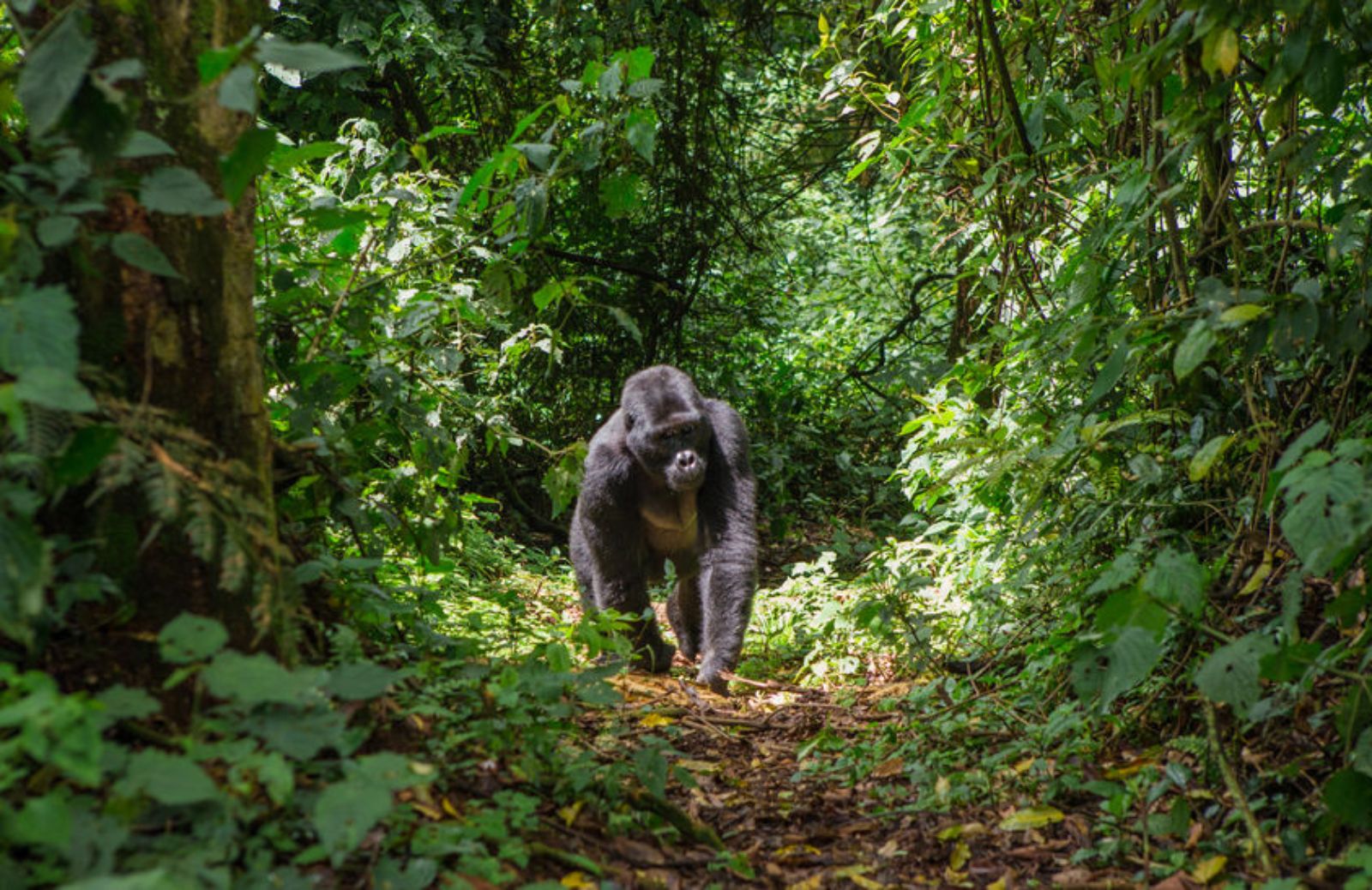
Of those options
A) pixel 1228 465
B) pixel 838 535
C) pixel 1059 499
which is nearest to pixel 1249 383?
pixel 1228 465

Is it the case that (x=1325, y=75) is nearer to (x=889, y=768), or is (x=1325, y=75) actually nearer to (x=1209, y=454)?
(x=1209, y=454)

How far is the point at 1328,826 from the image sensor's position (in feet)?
7.32

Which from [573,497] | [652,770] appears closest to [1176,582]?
[652,770]

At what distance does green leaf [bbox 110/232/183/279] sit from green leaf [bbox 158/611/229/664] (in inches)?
21.0

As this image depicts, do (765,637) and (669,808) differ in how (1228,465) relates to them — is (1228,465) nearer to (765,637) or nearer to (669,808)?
(669,808)

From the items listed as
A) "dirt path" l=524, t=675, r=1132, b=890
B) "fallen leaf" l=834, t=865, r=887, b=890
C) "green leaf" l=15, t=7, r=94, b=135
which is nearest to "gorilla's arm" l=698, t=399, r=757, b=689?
"dirt path" l=524, t=675, r=1132, b=890

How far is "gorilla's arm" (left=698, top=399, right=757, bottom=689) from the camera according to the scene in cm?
537

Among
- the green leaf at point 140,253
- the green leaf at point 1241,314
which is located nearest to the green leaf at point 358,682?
the green leaf at point 140,253

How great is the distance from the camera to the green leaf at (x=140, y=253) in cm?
178

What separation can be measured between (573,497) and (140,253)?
2135 millimetres

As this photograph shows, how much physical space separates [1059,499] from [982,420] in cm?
135

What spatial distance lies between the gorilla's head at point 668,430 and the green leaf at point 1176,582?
3.17 meters

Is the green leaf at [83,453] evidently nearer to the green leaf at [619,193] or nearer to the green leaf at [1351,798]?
the green leaf at [619,193]

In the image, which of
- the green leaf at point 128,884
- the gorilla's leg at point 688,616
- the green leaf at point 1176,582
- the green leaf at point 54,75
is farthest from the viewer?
the gorilla's leg at point 688,616
